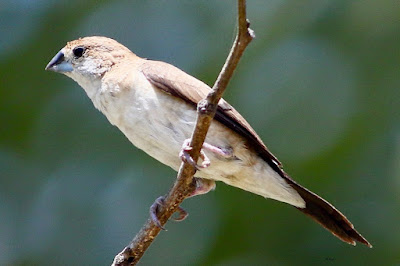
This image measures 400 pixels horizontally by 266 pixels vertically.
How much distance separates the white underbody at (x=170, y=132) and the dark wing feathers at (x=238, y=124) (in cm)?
4

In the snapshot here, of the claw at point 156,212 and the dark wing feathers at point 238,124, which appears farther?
the dark wing feathers at point 238,124

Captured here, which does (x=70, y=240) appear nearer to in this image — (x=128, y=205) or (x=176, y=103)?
(x=128, y=205)

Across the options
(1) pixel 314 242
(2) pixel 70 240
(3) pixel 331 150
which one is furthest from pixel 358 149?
(2) pixel 70 240

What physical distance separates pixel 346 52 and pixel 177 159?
3.90 m

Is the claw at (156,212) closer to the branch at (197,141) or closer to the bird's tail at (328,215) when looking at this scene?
the branch at (197,141)

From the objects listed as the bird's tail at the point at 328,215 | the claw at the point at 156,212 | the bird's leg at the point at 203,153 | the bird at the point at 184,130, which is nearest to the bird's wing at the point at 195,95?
the bird at the point at 184,130

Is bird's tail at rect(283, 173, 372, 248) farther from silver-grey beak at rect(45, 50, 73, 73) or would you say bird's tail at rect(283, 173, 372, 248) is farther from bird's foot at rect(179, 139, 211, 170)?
silver-grey beak at rect(45, 50, 73, 73)

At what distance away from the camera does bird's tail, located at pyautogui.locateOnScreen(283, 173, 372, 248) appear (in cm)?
518

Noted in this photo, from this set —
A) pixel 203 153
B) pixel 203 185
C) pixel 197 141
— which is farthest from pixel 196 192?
pixel 197 141

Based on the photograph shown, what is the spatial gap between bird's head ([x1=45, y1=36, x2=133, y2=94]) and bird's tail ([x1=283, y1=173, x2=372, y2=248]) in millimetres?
1228

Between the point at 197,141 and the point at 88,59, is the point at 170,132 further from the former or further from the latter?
the point at 88,59

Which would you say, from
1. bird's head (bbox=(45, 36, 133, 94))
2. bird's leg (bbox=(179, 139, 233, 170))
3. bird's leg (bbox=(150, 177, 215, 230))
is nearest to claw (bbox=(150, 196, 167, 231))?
bird's leg (bbox=(150, 177, 215, 230))

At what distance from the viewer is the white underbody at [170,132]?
4.91 metres

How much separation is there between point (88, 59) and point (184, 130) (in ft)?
3.14
